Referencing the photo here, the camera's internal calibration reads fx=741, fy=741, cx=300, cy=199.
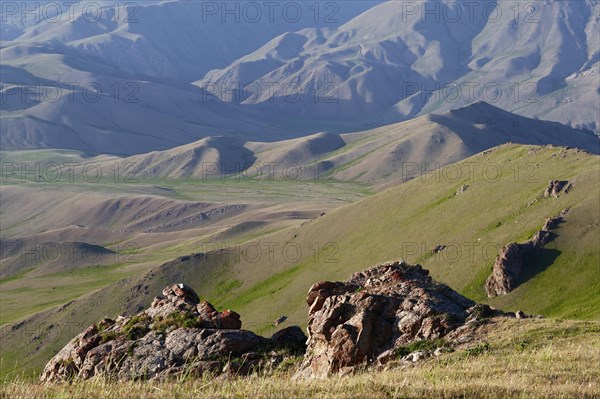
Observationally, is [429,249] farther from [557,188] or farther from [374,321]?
[374,321]

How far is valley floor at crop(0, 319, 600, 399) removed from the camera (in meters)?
13.6

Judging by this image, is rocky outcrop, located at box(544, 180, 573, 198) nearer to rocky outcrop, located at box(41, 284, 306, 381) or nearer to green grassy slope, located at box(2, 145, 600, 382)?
green grassy slope, located at box(2, 145, 600, 382)

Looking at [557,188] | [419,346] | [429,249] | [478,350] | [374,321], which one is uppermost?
[374,321]

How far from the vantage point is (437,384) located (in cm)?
1501

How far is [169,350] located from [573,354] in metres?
14.6

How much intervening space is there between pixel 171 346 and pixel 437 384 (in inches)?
597

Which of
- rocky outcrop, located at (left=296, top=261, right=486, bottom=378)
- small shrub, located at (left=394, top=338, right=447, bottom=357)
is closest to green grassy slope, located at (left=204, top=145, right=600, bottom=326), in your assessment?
rocky outcrop, located at (left=296, top=261, right=486, bottom=378)

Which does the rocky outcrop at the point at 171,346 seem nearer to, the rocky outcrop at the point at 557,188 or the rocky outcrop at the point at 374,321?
the rocky outcrop at the point at 374,321

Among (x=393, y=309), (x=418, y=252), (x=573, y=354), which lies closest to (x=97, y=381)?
(x=573, y=354)

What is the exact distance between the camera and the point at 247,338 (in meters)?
27.4

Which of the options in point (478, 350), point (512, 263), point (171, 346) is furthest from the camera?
point (512, 263)

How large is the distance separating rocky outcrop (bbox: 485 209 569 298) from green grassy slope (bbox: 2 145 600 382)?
3.46 feet

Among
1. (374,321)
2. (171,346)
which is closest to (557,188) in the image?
(374,321)

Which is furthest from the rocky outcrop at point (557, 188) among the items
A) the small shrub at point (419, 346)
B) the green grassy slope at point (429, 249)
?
the small shrub at point (419, 346)
